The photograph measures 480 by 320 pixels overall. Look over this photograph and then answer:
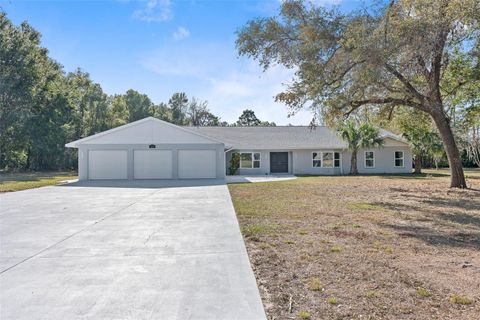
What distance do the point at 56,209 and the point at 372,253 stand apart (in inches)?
340

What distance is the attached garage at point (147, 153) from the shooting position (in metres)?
22.9

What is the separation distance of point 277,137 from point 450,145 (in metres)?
16.0

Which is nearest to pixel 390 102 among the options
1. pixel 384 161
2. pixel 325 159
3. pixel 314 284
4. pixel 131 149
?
pixel 314 284

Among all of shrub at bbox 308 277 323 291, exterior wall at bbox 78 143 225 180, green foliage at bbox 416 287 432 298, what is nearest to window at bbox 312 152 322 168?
exterior wall at bbox 78 143 225 180

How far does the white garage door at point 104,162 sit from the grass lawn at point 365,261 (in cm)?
1452

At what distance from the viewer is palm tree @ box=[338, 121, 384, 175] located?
2645cm

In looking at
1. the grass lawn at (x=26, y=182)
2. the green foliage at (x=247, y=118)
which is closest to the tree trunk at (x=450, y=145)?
the grass lawn at (x=26, y=182)

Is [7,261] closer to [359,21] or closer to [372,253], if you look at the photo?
[372,253]

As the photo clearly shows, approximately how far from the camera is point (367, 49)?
34.7 feet

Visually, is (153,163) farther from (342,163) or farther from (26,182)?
(342,163)

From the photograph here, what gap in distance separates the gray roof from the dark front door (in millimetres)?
877

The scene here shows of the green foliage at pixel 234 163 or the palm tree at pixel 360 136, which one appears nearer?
the palm tree at pixel 360 136

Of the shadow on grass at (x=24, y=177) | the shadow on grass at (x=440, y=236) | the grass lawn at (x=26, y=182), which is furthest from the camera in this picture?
the shadow on grass at (x=24, y=177)

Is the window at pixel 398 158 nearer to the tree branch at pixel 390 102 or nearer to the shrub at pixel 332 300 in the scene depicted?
the tree branch at pixel 390 102
